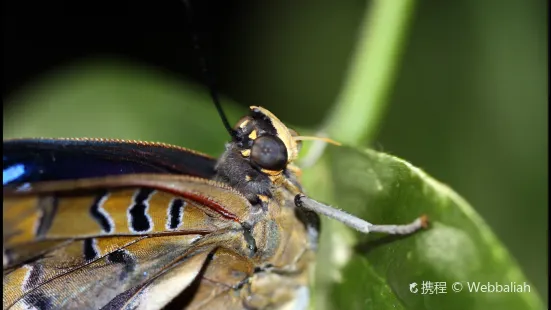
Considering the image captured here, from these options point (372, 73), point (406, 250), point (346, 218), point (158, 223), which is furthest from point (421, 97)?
point (158, 223)

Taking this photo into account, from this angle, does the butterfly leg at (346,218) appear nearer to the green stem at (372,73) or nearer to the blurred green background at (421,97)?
the green stem at (372,73)

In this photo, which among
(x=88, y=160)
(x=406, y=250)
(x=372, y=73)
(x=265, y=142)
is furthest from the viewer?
(x=372, y=73)

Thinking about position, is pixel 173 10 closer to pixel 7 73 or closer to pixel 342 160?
pixel 7 73


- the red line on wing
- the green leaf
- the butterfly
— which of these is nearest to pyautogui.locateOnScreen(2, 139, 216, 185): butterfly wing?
the butterfly

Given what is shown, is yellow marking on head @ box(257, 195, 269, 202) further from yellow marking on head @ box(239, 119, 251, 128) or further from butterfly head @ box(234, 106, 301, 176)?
yellow marking on head @ box(239, 119, 251, 128)

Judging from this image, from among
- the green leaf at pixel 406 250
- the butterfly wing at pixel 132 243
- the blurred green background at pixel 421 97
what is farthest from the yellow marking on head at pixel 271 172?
the blurred green background at pixel 421 97

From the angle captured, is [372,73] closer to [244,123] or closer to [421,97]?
[244,123]
